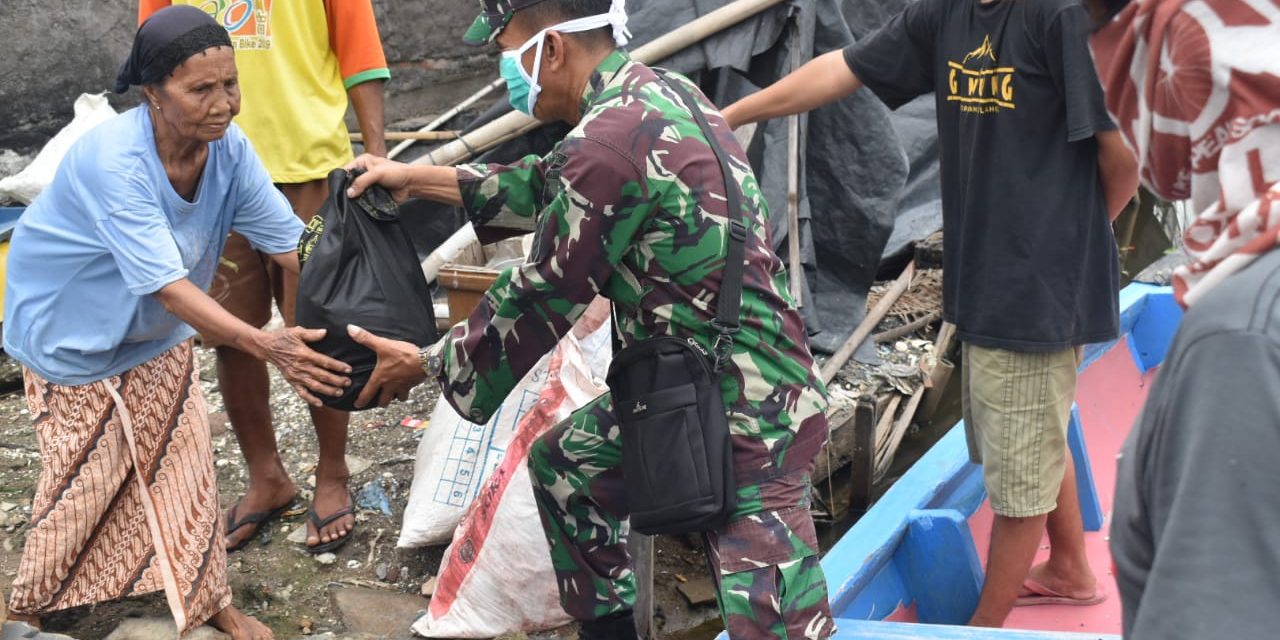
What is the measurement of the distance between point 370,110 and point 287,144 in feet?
0.98

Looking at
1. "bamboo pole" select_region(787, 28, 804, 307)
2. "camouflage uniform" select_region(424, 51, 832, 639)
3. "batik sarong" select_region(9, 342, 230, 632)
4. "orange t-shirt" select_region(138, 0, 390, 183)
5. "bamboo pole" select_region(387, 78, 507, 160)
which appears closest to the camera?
"camouflage uniform" select_region(424, 51, 832, 639)

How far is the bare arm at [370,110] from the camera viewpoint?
390 centimetres

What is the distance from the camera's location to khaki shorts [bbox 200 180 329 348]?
12.2 feet

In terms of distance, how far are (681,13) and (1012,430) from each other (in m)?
2.77

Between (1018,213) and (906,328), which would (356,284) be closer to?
(1018,213)

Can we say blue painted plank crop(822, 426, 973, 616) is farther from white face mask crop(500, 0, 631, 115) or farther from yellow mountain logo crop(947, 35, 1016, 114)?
white face mask crop(500, 0, 631, 115)

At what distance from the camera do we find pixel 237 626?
335 centimetres

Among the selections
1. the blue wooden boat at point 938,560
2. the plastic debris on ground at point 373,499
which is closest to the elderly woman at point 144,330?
the plastic debris on ground at point 373,499

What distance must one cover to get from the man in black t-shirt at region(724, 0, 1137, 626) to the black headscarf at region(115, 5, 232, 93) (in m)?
1.62

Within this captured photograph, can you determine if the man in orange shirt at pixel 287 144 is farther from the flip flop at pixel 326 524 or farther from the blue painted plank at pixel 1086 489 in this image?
the blue painted plank at pixel 1086 489

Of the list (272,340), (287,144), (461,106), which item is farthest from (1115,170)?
(461,106)

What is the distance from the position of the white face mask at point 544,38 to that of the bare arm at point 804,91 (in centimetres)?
72

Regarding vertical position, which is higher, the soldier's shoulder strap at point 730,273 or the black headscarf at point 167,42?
the black headscarf at point 167,42

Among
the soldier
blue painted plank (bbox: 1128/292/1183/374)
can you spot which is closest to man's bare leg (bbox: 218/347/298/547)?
the soldier
